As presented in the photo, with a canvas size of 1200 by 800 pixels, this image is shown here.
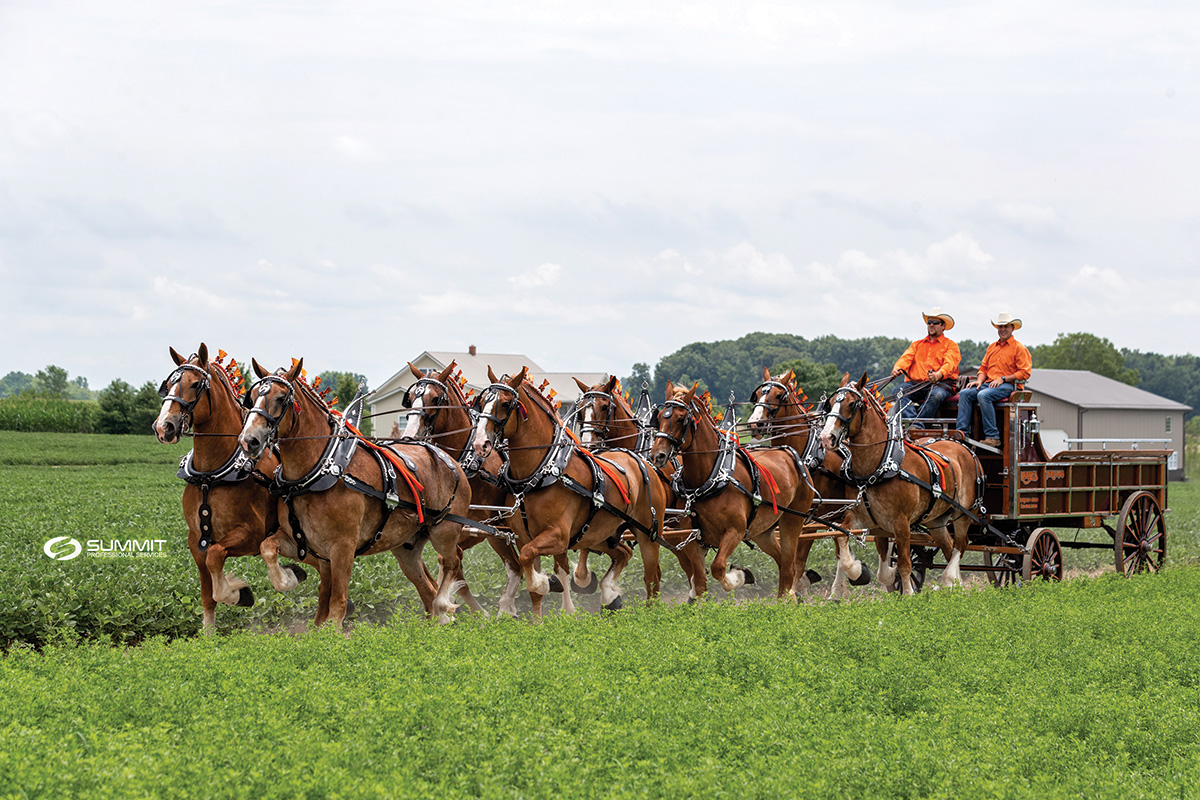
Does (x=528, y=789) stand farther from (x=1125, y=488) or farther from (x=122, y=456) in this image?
(x=122, y=456)

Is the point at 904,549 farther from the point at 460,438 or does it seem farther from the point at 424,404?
the point at 424,404

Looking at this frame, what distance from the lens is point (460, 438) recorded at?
10352mm

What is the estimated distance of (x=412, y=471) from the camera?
893 cm

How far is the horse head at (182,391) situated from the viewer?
25.8 ft

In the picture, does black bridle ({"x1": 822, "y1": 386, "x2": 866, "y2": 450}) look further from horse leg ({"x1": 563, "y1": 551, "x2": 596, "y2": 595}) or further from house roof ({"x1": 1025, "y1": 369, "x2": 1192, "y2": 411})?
house roof ({"x1": 1025, "y1": 369, "x2": 1192, "y2": 411})

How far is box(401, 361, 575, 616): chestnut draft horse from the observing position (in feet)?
32.1

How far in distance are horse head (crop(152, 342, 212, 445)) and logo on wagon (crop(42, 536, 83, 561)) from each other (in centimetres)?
460

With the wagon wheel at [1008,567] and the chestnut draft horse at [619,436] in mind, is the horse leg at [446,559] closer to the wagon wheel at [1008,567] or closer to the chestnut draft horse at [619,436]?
the chestnut draft horse at [619,436]

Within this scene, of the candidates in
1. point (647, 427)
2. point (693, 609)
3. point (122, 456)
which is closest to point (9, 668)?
point (693, 609)

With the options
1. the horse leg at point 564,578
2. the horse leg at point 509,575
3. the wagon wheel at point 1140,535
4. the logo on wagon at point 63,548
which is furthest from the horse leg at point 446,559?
the wagon wheel at point 1140,535

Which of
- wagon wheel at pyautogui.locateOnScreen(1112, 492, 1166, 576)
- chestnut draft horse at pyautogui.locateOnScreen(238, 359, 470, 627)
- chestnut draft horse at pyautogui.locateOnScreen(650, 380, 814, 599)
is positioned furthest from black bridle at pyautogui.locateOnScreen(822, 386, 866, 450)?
wagon wheel at pyautogui.locateOnScreen(1112, 492, 1166, 576)

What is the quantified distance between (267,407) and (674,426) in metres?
3.80

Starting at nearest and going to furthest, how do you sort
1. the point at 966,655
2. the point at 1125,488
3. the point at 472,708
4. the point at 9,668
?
the point at 472,708 < the point at 9,668 < the point at 966,655 < the point at 1125,488

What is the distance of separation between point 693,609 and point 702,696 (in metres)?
2.55
